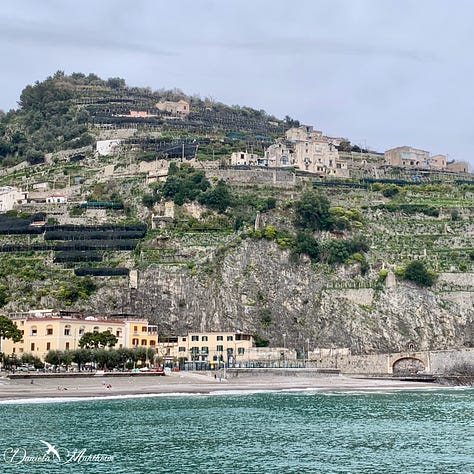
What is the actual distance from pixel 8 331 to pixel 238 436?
37809 mm

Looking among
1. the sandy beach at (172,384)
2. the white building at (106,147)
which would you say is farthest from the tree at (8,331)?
the white building at (106,147)

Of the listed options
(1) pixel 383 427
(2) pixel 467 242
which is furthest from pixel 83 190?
(1) pixel 383 427

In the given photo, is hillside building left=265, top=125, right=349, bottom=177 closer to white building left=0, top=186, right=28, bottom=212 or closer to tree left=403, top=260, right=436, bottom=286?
tree left=403, top=260, right=436, bottom=286

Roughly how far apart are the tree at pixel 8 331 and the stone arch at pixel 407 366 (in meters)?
34.2

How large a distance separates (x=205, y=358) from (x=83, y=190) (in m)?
31.5

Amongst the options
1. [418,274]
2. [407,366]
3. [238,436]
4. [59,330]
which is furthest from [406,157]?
[238,436]

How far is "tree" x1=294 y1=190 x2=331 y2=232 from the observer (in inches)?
4355

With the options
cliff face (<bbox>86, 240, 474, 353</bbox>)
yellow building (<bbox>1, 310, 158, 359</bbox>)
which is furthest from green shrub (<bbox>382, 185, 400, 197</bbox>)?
Answer: yellow building (<bbox>1, 310, 158, 359</bbox>)

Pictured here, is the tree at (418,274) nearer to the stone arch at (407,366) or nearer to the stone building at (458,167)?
the stone arch at (407,366)

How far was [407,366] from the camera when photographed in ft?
323

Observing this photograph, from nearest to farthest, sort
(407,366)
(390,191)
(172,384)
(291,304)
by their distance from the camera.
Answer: (172,384) → (407,366) → (291,304) → (390,191)

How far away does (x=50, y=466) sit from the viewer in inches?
1774

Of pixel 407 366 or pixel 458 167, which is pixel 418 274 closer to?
pixel 407 366

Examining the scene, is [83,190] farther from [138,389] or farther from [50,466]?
[50,466]
